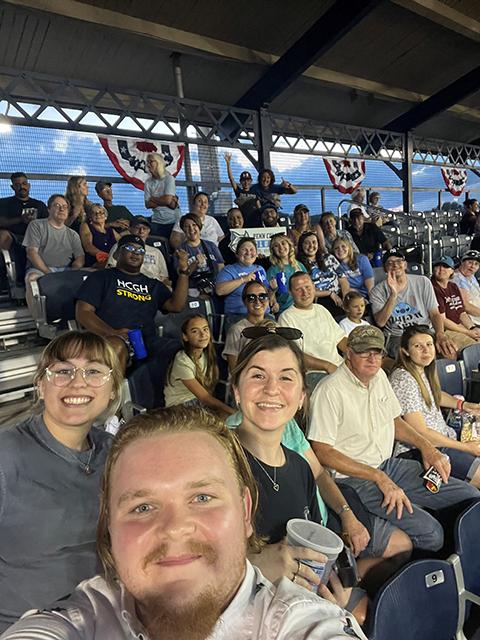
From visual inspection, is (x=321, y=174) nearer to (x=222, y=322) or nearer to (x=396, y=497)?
(x=222, y=322)

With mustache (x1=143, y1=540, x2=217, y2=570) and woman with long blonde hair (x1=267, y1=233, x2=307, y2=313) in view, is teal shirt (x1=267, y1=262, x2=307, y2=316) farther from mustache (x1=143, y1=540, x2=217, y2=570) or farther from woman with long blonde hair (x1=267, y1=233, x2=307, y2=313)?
mustache (x1=143, y1=540, x2=217, y2=570)

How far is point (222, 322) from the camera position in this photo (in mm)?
3703

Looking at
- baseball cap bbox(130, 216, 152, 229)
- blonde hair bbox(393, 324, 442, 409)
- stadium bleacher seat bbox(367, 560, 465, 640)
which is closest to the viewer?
stadium bleacher seat bbox(367, 560, 465, 640)

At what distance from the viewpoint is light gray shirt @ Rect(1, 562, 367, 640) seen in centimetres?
67

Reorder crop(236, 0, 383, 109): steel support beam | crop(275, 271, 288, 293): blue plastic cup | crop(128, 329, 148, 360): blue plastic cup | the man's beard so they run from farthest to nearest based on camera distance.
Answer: crop(236, 0, 383, 109): steel support beam
crop(275, 271, 288, 293): blue plastic cup
crop(128, 329, 148, 360): blue plastic cup
the man's beard

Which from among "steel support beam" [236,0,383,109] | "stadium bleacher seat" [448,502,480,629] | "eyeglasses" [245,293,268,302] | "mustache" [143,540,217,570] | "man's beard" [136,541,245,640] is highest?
"steel support beam" [236,0,383,109]

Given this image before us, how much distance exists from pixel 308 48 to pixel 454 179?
26.6ft

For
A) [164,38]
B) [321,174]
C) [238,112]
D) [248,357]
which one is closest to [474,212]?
[321,174]

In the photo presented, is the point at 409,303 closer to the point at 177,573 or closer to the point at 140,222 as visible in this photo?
the point at 140,222

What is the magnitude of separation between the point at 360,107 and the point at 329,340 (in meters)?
10.1

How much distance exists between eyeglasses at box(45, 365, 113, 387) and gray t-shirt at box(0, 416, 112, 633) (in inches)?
6.7

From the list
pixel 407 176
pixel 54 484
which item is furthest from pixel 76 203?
pixel 407 176

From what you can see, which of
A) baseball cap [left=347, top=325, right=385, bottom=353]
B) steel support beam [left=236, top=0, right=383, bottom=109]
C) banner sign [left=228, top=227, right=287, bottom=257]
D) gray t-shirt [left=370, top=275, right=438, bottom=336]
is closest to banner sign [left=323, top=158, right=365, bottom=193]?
steel support beam [left=236, top=0, right=383, bottom=109]

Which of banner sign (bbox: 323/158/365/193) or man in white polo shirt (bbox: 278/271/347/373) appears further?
banner sign (bbox: 323/158/365/193)
